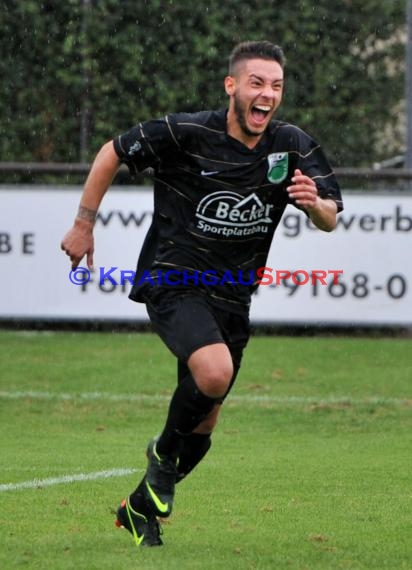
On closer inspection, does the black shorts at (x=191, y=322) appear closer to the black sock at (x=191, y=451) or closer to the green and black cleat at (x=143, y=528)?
the black sock at (x=191, y=451)

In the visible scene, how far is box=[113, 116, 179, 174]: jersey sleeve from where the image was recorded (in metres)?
6.39

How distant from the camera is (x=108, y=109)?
15.6 m

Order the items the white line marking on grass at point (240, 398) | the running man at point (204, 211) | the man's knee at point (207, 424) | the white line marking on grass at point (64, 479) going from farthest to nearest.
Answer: the white line marking on grass at point (240, 398) → the white line marking on grass at point (64, 479) → the man's knee at point (207, 424) → the running man at point (204, 211)

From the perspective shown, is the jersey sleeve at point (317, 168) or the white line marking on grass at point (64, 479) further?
the white line marking on grass at point (64, 479)

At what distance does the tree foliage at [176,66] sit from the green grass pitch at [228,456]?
244 centimetres

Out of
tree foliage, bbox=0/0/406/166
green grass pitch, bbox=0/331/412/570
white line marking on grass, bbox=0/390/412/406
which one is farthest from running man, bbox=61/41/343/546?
tree foliage, bbox=0/0/406/166

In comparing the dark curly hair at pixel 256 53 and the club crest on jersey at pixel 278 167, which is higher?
the dark curly hair at pixel 256 53

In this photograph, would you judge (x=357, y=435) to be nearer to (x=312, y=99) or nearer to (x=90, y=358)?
(x=90, y=358)

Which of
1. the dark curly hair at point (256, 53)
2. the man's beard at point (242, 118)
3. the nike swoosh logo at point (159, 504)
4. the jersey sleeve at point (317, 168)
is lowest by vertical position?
the nike swoosh logo at point (159, 504)

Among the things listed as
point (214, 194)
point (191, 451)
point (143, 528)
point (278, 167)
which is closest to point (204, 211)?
point (214, 194)

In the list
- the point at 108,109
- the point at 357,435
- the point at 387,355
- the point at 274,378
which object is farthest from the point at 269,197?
the point at 108,109

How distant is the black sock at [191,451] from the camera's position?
6.54 m

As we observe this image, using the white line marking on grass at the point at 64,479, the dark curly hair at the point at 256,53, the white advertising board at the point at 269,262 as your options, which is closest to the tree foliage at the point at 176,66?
the white advertising board at the point at 269,262

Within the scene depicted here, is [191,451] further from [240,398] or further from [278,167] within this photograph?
[240,398]
